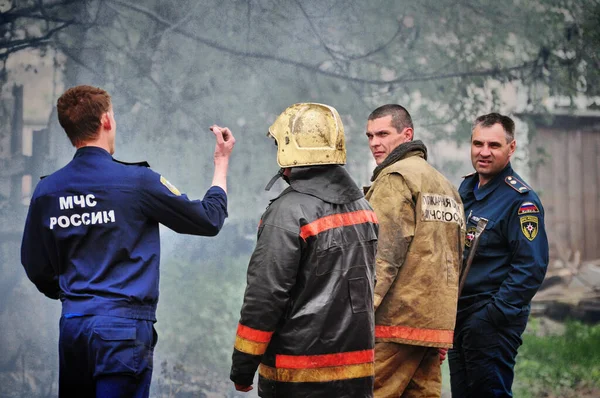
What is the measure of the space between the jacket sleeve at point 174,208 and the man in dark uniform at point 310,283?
282 mm

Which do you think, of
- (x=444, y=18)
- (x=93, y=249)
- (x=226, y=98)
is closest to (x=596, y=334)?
(x=444, y=18)

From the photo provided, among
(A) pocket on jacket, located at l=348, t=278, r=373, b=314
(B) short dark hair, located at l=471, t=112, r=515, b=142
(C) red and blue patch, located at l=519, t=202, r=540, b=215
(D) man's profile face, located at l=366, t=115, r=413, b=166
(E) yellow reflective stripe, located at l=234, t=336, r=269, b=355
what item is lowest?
(E) yellow reflective stripe, located at l=234, t=336, r=269, b=355

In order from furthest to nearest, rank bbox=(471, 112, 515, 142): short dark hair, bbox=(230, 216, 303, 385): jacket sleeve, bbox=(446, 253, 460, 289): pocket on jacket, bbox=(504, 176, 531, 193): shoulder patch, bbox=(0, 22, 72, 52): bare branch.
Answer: bbox=(0, 22, 72, 52): bare branch < bbox=(471, 112, 515, 142): short dark hair < bbox=(504, 176, 531, 193): shoulder patch < bbox=(446, 253, 460, 289): pocket on jacket < bbox=(230, 216, 303, 385): jacket sleeve

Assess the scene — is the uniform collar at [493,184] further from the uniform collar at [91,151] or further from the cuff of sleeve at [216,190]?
the uniform collar at [91,151]

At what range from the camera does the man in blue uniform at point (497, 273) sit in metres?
4.23

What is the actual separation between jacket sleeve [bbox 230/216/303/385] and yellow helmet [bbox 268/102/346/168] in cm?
31

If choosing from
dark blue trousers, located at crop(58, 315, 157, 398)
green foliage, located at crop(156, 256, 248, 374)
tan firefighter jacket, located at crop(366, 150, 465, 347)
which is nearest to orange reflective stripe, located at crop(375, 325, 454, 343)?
tan firefighter jacket, located at crop(366, 150, 465, 347)

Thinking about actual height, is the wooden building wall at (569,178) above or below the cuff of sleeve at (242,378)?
above

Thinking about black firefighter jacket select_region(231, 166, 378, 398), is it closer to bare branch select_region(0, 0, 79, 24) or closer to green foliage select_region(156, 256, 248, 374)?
green foliage select_region(156, 256, 248, 374)

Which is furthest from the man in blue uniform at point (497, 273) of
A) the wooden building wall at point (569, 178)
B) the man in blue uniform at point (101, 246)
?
the wooden building wall at point (569, 178)

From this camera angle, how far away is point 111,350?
2.92m

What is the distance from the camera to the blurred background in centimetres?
572

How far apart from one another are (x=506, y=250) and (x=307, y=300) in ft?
5.74

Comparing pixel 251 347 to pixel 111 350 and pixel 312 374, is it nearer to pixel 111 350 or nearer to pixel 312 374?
pixel 312 374
